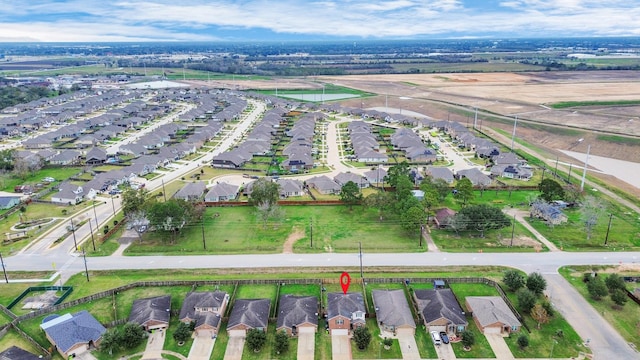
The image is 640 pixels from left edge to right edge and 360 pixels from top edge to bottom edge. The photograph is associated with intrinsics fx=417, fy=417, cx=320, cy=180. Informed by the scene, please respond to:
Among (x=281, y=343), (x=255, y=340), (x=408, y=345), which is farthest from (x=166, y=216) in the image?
(x=408, y=345)

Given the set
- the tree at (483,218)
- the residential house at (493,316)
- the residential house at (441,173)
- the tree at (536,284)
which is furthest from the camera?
the residential house at (441,173)

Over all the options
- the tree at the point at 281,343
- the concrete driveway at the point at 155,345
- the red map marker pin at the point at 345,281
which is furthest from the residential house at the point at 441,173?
the concrete driveway at the point at 155,345

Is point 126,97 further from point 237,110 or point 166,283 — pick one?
point 166,283

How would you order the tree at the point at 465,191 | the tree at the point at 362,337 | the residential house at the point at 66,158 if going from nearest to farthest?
the tree at the point at 362,337, the tree at the point at 465,191, the residential house at the point at 66,158

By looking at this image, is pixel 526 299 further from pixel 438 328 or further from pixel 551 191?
pixel 551 191

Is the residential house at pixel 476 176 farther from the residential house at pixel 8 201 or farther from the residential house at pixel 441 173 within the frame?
the residential house at pixel 8 201

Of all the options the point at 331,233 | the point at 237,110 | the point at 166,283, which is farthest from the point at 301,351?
the point at 237,110
